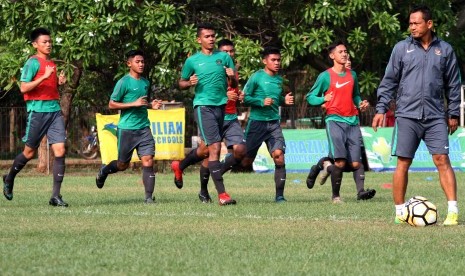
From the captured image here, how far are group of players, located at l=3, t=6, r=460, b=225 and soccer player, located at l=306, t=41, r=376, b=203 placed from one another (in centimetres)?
1

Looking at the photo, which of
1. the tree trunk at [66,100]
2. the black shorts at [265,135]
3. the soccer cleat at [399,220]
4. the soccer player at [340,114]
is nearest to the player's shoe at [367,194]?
the soccer player at [340,114]

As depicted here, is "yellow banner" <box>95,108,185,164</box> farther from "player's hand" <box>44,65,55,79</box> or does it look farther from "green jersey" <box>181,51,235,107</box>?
"player's hand" <box>44,65,55,79</box>

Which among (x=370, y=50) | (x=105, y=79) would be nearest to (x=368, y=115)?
(x=370, y=50)

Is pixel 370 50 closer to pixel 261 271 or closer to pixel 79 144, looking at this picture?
pixel 79 144

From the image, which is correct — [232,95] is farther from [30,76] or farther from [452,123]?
[452,123]

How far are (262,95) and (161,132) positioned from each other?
11572 mm

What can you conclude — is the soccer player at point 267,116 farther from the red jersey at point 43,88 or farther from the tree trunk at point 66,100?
the tree trunk at point 66,100

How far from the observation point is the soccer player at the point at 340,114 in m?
15.1

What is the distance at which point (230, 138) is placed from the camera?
49.4 ft

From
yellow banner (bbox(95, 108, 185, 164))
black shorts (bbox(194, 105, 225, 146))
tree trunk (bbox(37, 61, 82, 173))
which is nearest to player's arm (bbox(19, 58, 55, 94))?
black shorts (bbox(194, 105, 225, 146))

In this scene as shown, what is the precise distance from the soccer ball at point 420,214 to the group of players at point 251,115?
0.59ft

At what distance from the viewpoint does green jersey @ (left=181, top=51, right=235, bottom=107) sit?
46.3ft

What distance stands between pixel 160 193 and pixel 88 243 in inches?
324

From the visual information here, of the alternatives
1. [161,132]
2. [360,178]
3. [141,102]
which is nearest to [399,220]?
[360,178]
